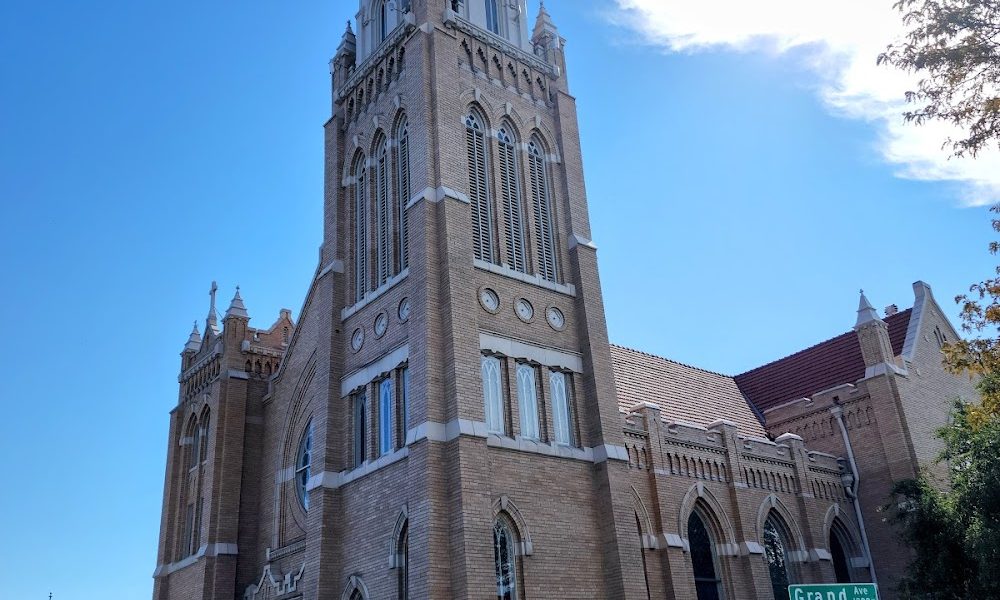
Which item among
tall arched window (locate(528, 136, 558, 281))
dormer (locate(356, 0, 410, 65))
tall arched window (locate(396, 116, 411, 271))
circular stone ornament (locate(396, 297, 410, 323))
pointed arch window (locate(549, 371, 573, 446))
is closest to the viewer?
circular stone ornament (locate(396, 297, 410, 323))

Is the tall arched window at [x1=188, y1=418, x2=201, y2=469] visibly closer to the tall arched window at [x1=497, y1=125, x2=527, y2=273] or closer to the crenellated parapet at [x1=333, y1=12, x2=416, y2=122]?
the crenellated parapet at [x1=333, y1=12, x2=416, y2=122]

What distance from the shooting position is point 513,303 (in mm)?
20266

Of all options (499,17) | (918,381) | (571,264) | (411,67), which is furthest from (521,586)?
(918,381)

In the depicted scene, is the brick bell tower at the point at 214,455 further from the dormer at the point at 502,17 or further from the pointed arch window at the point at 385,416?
the dormer at the point at 502,17

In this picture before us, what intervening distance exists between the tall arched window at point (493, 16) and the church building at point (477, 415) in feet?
0.26

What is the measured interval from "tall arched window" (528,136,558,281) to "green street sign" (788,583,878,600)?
981 centimetres

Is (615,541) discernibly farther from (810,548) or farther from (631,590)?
(810,548)

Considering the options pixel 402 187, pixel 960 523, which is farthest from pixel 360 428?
pixel 960 523

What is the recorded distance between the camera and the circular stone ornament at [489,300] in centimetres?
1966

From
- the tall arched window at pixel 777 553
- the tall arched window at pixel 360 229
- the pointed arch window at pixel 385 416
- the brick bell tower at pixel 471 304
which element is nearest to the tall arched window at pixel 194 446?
the brick bell tower at pixel 471 304

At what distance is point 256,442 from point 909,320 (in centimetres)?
2340

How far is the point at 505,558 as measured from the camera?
17.5 m

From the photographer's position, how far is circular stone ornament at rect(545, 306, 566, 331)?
20875 millimetres

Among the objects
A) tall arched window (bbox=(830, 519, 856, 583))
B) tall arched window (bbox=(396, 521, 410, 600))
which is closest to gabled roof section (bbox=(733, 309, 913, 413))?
tall arched window (bbox=(830, 519, 856, 583))
